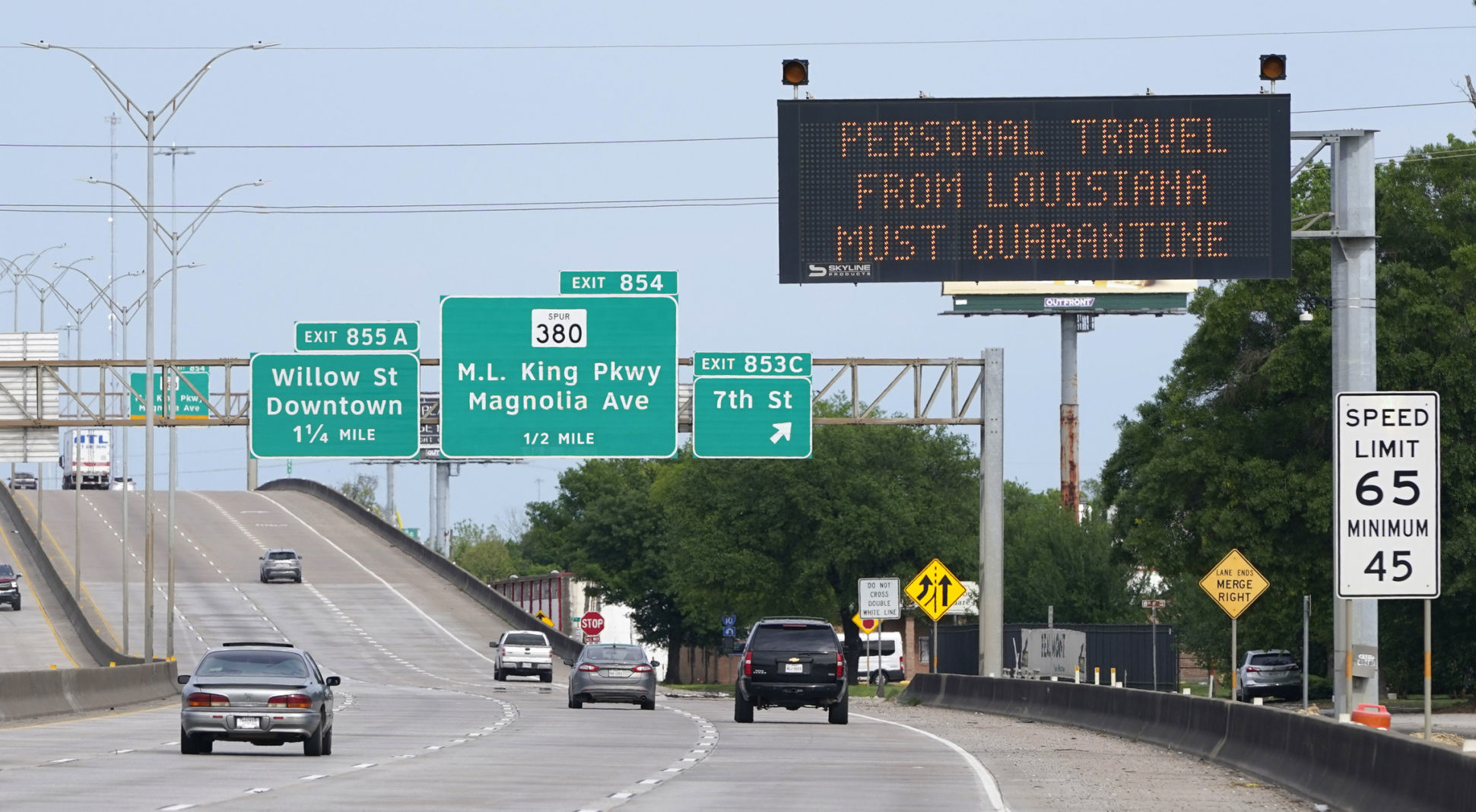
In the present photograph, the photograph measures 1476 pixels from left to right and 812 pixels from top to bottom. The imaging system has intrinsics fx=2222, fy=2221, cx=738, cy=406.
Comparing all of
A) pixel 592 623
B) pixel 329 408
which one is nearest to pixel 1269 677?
pixel 592 623

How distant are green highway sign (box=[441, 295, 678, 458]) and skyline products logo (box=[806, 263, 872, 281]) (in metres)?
14.7

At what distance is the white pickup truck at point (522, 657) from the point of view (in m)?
65.2

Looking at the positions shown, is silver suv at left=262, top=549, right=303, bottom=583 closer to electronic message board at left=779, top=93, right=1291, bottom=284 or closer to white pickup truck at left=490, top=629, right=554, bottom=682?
white pickup truck at left=490, top=629, right=554, bottom=682

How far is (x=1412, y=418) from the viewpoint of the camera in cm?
1725

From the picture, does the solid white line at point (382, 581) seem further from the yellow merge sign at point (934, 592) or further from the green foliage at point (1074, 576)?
the yellow merge sign at point (934, 592)

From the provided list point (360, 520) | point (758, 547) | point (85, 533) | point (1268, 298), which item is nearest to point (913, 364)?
point (1268, 298)

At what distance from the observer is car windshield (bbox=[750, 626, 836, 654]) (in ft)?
121

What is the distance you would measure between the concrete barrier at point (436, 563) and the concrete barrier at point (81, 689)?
17569 millimetres

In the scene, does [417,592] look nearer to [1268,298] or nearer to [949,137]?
[1268,298]

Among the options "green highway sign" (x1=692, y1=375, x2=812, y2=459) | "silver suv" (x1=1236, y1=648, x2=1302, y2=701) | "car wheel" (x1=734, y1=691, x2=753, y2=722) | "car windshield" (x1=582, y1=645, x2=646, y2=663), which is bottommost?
"silver suv" (x1=1236, y1=648, x2=1302, y2=701)

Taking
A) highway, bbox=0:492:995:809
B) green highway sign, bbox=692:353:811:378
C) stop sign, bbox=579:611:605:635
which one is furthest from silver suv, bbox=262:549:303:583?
green highway sign, bbox=692:353:811:378

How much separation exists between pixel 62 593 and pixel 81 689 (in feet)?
129

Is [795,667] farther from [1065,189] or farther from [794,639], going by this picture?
[1065,189]

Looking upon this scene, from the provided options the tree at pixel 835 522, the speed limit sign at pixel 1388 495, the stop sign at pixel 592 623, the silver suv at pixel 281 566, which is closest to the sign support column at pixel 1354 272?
the speed limit sign at pixel 1388 495
